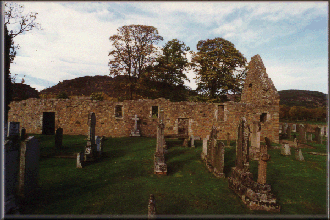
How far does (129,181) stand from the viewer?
6730 millimetres

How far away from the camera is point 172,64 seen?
24172 mm

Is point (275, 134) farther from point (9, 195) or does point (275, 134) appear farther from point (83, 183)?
point (9, 195)

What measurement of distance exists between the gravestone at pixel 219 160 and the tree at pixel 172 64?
17.4 meters

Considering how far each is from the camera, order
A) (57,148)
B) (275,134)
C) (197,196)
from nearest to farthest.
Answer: (197,196) → (57,148) → (275,134)

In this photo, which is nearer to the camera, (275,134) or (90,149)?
(90,149)

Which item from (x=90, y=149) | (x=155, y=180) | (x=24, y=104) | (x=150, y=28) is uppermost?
(x=150, y=28)

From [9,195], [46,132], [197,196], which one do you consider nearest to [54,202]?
[9,195]

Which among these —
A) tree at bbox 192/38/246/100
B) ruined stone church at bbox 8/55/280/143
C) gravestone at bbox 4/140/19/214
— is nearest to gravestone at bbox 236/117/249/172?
gravestone at bbox 4/140/19/214

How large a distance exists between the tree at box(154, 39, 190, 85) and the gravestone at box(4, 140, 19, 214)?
2025 cm

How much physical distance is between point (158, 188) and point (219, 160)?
8.67ft

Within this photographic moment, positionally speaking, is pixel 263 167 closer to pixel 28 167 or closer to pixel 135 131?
pixel 28 167

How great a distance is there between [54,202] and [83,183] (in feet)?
4.79

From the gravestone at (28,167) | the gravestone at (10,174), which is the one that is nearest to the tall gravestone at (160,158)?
the gravestone at (28,167)

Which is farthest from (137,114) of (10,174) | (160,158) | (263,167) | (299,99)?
(299,99)
